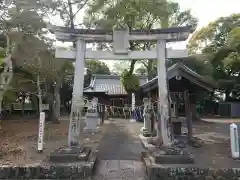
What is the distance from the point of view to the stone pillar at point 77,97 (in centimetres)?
979

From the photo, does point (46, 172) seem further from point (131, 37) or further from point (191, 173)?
point (131, 37)

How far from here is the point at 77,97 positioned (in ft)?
32.4

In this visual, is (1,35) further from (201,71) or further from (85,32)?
(201,71)

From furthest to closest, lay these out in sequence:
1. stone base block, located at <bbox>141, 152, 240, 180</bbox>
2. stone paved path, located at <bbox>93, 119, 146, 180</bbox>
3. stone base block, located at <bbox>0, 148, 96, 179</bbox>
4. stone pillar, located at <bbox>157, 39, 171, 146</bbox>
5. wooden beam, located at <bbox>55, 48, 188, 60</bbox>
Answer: wooden beam, located at <bbox>55, 48, 188, 60</bbox>, stone pillar, located at <bbox>157, 39, 171, 146</bbox>, stone paved path, located at <bbox>93, 119, 146, 180</bbox>, stone base block, located at <bbox>0, 148, 96, 179</bbox>, stone base block, located at <bbox>141, 152, 240, 180</bbox>

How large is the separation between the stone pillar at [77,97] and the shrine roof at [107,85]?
27976 millimetres

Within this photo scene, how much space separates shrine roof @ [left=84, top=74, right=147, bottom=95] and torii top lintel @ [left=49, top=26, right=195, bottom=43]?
1090 inches

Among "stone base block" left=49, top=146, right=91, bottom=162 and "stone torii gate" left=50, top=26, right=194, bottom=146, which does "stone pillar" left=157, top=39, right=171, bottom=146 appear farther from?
"stone base block" left=49, top=146, right=91, bottom=162

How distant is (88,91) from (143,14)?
666 inches

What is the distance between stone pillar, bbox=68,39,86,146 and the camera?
979cm

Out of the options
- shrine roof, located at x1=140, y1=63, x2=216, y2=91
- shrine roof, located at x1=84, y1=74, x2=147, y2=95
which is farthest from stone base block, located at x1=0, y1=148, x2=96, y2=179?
shrine roof, located at x1=84, y1=74, x2=147, y2=95

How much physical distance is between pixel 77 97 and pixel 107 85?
3290 centimetres

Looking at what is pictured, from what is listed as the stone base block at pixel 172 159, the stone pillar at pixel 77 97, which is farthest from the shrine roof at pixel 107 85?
the stone base block at pixel 172 159

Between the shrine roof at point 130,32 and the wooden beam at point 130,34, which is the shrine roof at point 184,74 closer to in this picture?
the wooden beam at point 130,34

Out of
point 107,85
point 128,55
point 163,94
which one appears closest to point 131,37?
point 128,55
